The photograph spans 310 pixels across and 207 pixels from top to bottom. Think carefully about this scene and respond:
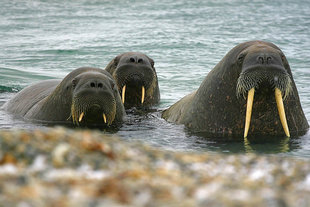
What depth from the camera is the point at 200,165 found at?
12.2ft

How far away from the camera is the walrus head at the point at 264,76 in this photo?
7082 millimetres

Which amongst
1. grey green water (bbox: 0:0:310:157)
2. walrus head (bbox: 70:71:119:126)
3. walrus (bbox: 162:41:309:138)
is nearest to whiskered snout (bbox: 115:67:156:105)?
grey green water (bbox: 0:0:310:157)

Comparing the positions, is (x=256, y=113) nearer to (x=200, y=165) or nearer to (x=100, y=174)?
(x=200, y=165)

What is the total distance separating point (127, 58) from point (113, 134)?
2.27 metres

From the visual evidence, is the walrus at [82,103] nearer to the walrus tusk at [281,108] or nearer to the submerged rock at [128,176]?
the walrus tusk at [281,108]

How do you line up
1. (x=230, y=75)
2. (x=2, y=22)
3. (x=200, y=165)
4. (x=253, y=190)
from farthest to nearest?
(x=2, y=22)
(x=230, y=75)
(x=200, y=165)
(x=253, y=190)

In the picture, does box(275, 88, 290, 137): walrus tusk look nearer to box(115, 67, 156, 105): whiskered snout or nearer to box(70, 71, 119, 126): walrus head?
box(70, 71, 119, 126): walrus head

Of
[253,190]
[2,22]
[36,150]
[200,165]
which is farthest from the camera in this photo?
[2,22]

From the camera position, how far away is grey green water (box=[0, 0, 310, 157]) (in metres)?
8.84

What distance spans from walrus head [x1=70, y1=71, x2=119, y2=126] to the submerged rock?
4.01 meters

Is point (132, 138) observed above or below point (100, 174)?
below

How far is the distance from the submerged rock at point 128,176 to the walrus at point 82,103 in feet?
13.3

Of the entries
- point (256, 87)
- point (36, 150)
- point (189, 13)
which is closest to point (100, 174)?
point (36, 150)

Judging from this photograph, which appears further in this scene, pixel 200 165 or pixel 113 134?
pixel 113 134
